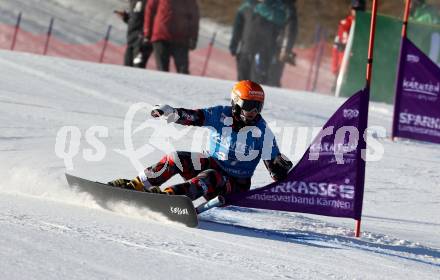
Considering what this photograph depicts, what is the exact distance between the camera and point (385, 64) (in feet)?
57.8

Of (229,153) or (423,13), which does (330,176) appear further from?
(423,13)

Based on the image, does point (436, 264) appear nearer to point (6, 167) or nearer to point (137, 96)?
point (6, 167)

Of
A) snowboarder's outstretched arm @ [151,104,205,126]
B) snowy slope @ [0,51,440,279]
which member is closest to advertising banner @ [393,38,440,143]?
snowy slope @ [0,51,440,279]

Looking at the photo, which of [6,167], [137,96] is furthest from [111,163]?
[137,96]

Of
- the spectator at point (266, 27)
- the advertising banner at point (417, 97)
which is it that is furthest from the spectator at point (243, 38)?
the advertising banner at point (417, 97)

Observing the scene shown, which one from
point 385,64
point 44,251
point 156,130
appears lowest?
point 44,251

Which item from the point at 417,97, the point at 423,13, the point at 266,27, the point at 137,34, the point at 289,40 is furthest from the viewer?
the point at 423,13

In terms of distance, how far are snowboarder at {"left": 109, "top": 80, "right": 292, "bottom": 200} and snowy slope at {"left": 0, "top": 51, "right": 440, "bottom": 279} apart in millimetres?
351

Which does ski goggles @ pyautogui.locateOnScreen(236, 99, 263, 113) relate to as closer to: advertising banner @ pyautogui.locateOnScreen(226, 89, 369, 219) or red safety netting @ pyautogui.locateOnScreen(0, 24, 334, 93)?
advertising banner @ pyautogui.locateOnScreen(226, 89, 369, 219)

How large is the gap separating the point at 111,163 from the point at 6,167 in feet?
4.21

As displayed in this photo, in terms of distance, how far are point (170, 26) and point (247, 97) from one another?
8.50m

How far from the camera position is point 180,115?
7.95 metres

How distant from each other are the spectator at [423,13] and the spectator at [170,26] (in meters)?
4.63

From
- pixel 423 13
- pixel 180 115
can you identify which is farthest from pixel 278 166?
pixel 423 13
